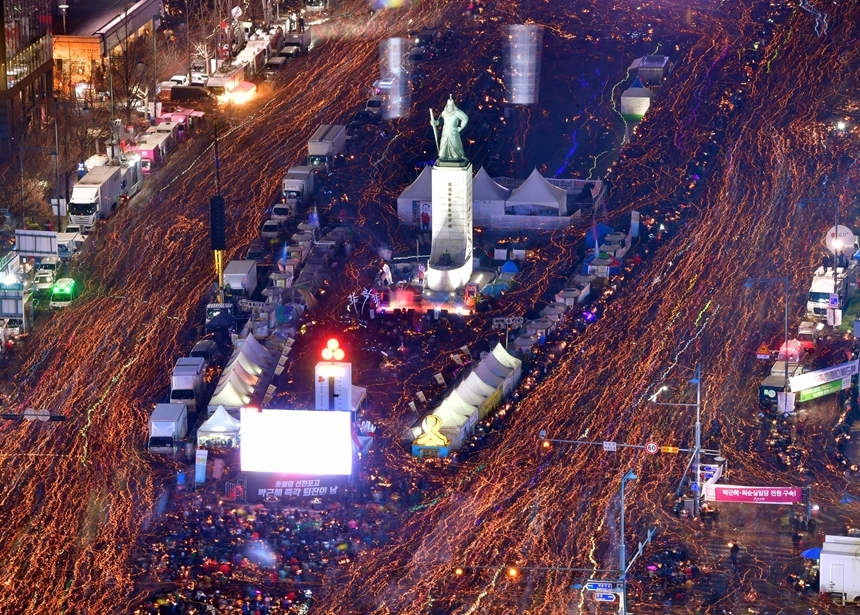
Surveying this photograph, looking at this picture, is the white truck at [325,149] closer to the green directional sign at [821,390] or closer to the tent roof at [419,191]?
the tent roof at [419,191]

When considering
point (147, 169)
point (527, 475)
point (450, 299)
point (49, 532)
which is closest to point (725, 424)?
point (527, 475)

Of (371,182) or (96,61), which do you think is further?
(96,61)

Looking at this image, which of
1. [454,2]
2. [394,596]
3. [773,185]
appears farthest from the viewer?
[454,2]

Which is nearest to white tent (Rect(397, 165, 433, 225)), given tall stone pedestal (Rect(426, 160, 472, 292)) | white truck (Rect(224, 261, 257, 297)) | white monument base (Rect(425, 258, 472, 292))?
tall stone pedestal (Rect(426, 160, 472, 292))

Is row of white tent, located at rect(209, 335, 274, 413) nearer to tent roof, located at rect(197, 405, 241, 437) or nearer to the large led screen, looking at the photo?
tent roof, located at rect(197, 405, 241, 437)

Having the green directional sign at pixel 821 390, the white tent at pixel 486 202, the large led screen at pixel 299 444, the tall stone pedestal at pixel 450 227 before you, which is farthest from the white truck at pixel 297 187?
the green directional sign at pixel 821 390

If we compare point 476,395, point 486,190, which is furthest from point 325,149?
point 476,395

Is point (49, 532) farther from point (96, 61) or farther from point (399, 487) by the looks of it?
point (96, 61)
